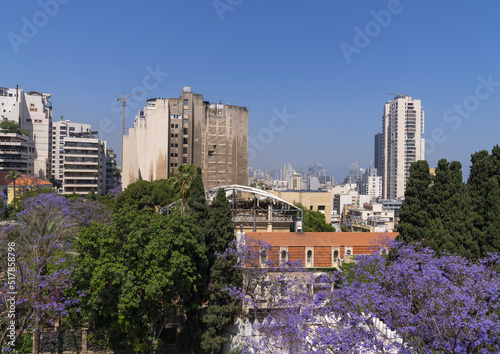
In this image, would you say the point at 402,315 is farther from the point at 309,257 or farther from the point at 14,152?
the point at 14,152

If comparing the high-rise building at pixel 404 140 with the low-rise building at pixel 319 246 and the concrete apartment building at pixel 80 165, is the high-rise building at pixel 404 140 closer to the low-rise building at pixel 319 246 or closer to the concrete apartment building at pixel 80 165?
the concrete apartment building at pixel 80 165

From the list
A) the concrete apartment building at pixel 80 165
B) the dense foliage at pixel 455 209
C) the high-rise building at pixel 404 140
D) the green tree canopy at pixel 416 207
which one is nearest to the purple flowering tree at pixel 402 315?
the dense foliage at pixel 455 209

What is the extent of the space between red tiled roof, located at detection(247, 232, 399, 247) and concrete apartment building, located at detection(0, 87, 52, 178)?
9094cm

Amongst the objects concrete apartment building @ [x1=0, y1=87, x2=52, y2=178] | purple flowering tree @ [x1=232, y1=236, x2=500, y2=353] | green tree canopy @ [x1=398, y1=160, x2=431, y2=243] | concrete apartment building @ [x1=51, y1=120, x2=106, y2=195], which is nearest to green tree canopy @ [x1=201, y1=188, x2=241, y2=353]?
purple flowering tree @ [x1=232, y1=236, x2=500, y2=353]

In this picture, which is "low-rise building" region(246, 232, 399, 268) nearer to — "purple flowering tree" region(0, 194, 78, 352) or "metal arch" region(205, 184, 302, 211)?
"metal arch" region(205, 184, 302, 211)

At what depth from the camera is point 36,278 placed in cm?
1939

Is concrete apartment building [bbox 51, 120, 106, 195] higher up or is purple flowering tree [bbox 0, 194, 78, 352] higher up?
concrete apartment building [bbox 51, 120, 106, 195]

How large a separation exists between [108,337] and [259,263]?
432 inches

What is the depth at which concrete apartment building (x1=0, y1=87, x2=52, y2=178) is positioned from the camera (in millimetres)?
100625

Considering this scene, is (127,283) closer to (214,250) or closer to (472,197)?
(214,250)

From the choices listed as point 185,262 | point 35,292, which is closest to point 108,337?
point 35,292

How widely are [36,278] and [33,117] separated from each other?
10520cm

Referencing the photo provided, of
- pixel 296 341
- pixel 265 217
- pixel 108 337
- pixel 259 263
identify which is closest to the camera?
pixel 296 341

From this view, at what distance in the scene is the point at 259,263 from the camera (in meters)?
26.5
